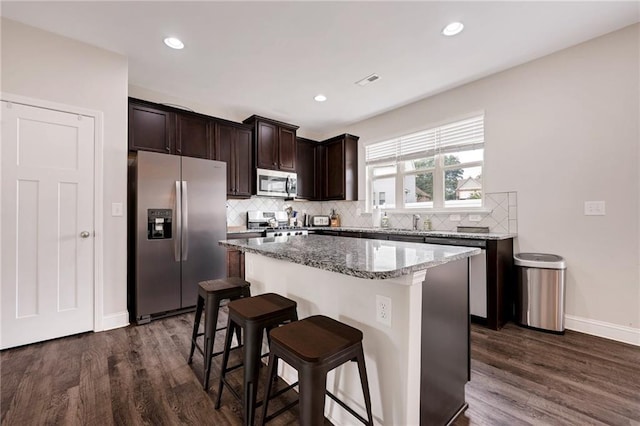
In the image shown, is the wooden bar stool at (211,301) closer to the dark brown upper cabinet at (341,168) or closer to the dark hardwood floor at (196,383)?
the dark hardwood floor at (196,383)

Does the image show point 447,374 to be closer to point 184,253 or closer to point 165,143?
point 184,253

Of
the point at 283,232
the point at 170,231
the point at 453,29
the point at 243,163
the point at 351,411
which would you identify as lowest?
the point at 351,411

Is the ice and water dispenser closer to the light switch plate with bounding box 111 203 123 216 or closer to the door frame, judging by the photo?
the light switch plate with bounding box 111 203 123 216

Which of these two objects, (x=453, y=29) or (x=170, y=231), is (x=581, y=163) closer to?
(x=453, y=29)

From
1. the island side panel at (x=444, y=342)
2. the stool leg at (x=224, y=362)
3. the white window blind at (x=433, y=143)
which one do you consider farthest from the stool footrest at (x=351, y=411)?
the white window blind at (x=433, y=143)

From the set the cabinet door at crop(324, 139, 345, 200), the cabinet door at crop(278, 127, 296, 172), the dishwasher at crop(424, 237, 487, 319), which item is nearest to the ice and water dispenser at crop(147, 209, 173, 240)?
the cabinet door at crop(278, 127, 296, 172)

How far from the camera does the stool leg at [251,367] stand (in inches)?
53.0

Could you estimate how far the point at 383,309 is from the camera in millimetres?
1222

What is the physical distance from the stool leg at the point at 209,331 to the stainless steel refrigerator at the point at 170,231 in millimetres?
1465

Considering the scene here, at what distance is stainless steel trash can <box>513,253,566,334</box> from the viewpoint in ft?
8.29

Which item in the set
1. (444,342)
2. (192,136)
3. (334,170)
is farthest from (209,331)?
(334,170)

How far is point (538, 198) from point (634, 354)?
1.45 m

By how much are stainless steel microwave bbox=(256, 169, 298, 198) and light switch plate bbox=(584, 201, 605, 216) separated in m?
3.58

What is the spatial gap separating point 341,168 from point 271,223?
154 cm
